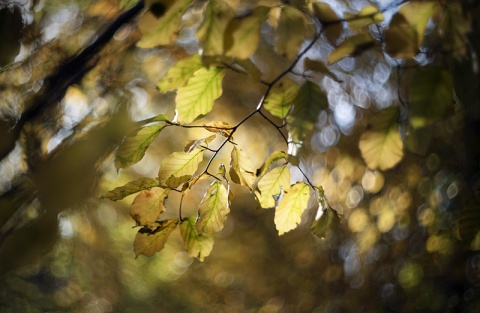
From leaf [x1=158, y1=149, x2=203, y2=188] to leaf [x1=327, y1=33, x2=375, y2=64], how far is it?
0.20 metres

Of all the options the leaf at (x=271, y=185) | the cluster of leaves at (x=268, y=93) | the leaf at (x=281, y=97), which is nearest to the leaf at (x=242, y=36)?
the cluster of leaves at (x=268, y=93)

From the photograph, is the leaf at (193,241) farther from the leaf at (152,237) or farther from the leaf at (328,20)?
the leaf at (328,20)

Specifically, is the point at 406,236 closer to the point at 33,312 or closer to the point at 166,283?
the point at 166,283

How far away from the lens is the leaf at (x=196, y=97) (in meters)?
0.45

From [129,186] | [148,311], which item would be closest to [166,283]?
[148,311]

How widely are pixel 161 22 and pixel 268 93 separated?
14 cm

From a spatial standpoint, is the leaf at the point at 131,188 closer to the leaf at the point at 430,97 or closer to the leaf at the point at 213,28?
the leaf at the point at 213,28

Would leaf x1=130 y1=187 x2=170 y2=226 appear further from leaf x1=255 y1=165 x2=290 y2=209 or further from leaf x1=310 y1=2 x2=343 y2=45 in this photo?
leaf x1=310 y1=2 x2=343 y2=45

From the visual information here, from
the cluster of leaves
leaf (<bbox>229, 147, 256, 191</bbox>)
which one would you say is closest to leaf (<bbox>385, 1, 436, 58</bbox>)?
the cluster of leaves

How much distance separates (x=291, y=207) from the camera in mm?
535

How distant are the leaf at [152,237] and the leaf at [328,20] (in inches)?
11.6

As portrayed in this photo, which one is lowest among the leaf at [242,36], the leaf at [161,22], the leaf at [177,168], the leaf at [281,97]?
the leaf at [177,168]

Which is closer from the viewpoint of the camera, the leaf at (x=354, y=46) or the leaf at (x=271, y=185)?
the leaf at (x=354, y=46)

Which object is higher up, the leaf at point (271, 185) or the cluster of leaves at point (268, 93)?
the cluster of leaves at point (268, 93)
